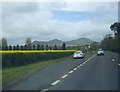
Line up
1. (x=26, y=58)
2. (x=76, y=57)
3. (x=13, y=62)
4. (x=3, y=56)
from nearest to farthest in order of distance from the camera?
(x=3, y=56)
(x=13, y=62)
(x=26, y=58)
(x=76, y=57)

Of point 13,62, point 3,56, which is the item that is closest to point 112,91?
point 3,56

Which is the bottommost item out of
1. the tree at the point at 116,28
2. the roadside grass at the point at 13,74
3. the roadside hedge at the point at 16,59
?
the roadside grass at the point at 13,74

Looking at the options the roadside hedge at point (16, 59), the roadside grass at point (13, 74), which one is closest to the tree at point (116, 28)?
the roadside hedge at point (16, 59)

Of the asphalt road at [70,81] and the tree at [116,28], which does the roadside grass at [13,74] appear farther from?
the tree at [116,28]

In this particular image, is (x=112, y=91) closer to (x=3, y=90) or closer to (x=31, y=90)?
(x=31, y=90)

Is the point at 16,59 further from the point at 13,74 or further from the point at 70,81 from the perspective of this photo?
the point at 70,81

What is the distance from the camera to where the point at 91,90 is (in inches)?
563

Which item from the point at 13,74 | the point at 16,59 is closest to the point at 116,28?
the point at 16,59

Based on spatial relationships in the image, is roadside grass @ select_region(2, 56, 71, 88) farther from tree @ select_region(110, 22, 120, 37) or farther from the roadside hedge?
tree @ select_region(110, 22, 120, 37)

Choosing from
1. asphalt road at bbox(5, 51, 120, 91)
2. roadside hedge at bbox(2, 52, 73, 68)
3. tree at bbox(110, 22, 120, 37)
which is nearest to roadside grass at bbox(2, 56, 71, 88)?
asphalt road at bbox(5, 51, 120, 91)

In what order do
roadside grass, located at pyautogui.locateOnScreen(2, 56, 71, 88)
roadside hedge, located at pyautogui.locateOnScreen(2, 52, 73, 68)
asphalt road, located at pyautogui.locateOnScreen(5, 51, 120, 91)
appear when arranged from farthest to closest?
roadside hedge, located at pyautogui.locateOnScreen(2, 52, 73, 68) < roadside grass, located at pyautogui.locateOnScreen(2, 56, 71, 88) < asphalt road, located at pyautogui.locateOnScreen(5, 51, 120, 91)

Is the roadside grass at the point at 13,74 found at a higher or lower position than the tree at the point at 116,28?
lower

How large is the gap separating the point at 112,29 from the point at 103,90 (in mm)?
149225

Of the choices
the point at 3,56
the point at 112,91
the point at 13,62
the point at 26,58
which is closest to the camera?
the point at 112,91
